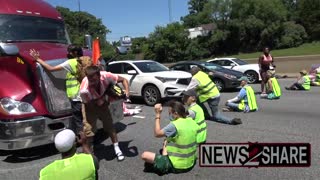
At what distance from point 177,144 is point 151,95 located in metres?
7.88

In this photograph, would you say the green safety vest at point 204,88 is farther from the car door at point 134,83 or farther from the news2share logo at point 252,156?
the car door at point 134,83

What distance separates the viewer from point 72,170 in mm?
3889

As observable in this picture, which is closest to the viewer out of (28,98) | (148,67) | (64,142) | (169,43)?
(64,142)

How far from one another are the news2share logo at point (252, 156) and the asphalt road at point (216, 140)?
4.1 inches

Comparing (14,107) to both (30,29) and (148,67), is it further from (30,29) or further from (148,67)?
(148,67)

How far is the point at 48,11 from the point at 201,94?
13.2 ft

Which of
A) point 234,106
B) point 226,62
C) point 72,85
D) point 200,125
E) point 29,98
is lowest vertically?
point 234,106

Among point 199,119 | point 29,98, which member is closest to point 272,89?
point 199,119

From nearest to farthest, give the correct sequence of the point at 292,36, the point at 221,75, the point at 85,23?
the point at 221,75, the point at 292,36, the point at 85,23

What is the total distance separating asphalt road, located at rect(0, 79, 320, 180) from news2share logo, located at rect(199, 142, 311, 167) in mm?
103

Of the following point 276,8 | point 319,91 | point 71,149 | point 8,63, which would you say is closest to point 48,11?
point 8,63

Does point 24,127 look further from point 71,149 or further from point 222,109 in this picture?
point 222,109

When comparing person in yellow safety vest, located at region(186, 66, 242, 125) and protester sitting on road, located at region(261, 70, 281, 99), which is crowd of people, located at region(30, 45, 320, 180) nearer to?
person in yellow safety vest, located at region(186, 66, 242, 125)

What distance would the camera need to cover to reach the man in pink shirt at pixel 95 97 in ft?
22.4
